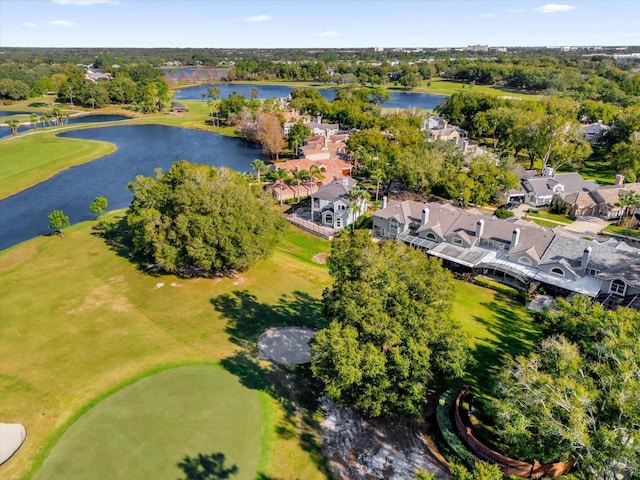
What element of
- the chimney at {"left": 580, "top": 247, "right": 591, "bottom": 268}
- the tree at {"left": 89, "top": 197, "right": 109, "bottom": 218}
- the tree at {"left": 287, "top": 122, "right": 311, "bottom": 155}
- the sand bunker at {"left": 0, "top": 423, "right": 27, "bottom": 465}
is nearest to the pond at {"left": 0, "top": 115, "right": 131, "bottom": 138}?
the tree at {"left": 287, "top": 122, "right": 311, "bottom": 155}

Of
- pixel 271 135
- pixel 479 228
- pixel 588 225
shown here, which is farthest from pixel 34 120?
pixel 588 225

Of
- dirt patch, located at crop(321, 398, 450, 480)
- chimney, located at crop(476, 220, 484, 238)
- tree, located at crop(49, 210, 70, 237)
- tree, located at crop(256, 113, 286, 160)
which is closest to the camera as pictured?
dirt patch, located at crop(321, 398, 450, 480)

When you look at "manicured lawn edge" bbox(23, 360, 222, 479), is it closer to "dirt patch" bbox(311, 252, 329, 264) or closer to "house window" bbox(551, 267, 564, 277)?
"dirt patch" bbox(311, 252, 329, 264)

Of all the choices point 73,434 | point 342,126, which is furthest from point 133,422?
point 342,126

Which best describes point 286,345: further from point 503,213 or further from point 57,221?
point 503,213

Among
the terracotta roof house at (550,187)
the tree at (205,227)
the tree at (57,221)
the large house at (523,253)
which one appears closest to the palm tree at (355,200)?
the large house at (523,253)

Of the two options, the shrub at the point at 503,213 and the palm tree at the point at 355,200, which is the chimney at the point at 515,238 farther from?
the palm tree at the point at 355,200
